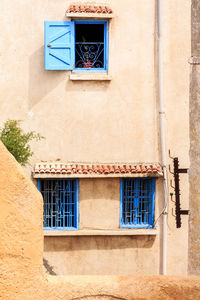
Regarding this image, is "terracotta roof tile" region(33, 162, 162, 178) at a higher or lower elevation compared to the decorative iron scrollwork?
lower

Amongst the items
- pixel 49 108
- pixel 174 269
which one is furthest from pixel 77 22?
pixel 174 269

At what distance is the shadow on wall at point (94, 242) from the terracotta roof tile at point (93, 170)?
172cm

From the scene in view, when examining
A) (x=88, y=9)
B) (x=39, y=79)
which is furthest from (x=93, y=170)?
(x=88, y=9)

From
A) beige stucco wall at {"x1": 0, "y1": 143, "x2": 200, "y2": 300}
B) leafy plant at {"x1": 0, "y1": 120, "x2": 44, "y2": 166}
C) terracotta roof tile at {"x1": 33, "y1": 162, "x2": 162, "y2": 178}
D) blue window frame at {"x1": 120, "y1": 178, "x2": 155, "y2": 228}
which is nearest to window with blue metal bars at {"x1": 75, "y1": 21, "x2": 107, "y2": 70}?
leafy plant at {"x1": 0, "y1": 120, "x2": 44, "y2": 166}

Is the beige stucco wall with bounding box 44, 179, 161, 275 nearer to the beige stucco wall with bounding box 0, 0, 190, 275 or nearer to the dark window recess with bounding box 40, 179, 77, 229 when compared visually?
the beige stucco wall with bounding box 0, 0, 190, 275

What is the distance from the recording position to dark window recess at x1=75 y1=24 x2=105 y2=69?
1214cm

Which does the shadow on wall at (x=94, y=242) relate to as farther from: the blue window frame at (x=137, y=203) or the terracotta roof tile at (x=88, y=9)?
the terracotta roof tile at (x=88, y=9)

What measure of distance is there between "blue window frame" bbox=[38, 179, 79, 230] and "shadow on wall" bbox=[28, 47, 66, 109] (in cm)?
210

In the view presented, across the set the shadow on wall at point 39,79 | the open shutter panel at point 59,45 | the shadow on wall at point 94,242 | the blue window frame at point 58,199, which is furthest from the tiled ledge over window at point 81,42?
the shadow on wall at point 94,242

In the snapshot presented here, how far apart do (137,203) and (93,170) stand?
1542mm

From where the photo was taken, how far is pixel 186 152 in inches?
488

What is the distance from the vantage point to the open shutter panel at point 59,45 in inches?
459

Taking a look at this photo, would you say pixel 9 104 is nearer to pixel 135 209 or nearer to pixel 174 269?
pixel 135 209

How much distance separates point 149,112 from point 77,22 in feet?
9.65
